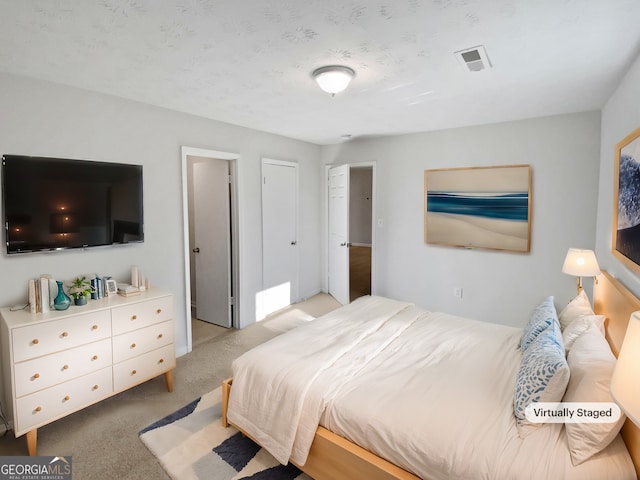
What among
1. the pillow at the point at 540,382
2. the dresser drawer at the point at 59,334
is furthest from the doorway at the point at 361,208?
the pillow at the point at 540,382

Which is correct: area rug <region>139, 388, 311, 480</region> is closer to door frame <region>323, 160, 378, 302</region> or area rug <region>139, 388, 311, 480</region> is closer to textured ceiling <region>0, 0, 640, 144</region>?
textured ceiling <region>0, 0, 640, 144</region>

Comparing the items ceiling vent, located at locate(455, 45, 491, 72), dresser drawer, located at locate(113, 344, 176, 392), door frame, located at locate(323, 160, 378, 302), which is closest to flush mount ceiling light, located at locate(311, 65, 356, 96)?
ceiling vent, located at locate(455, 45, 491, 72)

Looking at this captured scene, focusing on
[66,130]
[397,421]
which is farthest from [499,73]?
[66,130]

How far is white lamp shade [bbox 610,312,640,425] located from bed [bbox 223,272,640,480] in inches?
20.6

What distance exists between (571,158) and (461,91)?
1598 millimetres

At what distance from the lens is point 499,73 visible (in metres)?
2.39

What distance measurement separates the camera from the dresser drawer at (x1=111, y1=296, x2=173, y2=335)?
2.55m

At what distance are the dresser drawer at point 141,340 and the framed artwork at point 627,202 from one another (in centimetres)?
318

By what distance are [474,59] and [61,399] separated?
11.2 ft

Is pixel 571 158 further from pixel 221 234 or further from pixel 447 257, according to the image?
pixel 221 234

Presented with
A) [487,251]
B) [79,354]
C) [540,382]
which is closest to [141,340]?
[79,354]

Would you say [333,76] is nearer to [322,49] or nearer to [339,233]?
[322,49]

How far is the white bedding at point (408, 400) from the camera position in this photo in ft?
4.66

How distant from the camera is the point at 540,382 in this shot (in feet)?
5.11
